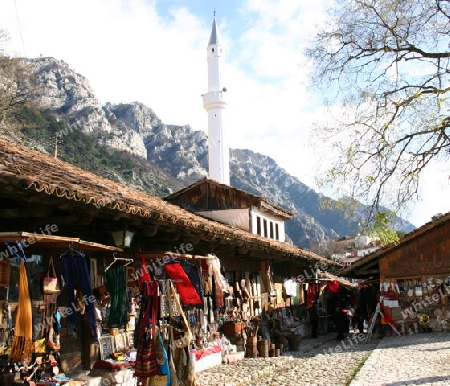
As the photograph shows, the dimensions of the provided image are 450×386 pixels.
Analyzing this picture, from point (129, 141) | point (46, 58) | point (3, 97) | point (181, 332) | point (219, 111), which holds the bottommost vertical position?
point (181, 332)

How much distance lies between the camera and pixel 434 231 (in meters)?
18.2

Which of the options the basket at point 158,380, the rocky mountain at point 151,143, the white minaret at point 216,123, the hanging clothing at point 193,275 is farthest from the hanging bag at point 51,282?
the rocky mountain at point 151,143

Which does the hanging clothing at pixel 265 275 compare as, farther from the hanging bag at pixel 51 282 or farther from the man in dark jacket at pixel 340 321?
the hanging bag at pixel 51 282

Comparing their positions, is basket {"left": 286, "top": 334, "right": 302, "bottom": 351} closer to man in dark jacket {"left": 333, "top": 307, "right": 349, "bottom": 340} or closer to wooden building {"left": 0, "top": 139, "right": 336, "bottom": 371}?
man in dark jacket {"left": 333, "top": 307, "right": 349, "bottom": 340}

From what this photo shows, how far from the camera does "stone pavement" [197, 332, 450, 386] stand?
9.97 m

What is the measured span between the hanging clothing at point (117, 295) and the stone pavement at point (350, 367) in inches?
110

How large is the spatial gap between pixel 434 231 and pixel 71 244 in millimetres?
15720

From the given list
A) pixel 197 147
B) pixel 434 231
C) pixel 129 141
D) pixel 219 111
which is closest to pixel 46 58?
pixel 129 141

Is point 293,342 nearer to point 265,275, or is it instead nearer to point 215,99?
point 265,275

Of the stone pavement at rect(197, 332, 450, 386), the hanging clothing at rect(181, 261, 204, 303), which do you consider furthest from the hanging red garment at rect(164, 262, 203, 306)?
the stone pavement at rect(197, 332, 450, 386)

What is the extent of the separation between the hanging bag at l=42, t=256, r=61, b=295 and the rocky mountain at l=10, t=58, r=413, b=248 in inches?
2431

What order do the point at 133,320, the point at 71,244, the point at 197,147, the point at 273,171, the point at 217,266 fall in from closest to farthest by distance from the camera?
the point at 71,244 → the point at 133,320 → the point at 217,266 → the point at 197,147 → the point at 273,171

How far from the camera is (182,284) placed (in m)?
9.03

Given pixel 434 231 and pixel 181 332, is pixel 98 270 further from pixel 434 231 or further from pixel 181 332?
pixel 434 231
